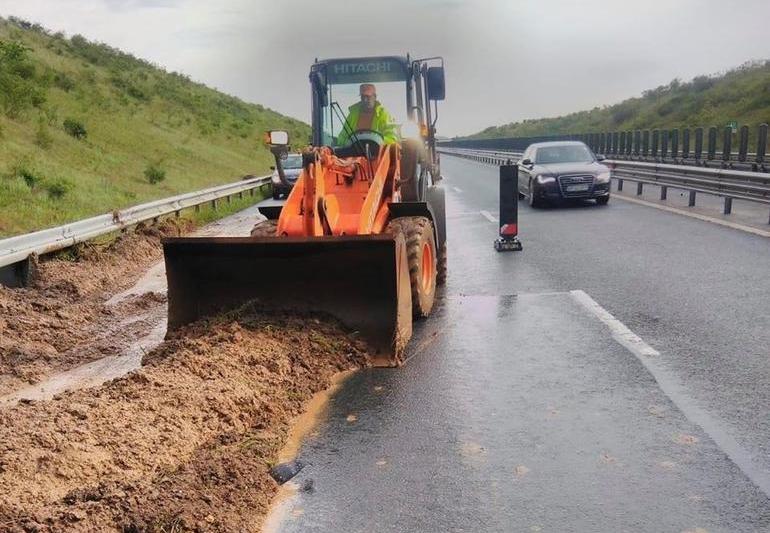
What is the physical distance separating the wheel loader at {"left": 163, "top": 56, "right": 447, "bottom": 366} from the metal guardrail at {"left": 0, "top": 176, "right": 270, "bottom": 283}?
3.17 meters

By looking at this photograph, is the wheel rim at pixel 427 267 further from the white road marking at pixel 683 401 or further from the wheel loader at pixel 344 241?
the white road marking at pixel 683 401

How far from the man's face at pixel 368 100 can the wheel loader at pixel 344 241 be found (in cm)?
16

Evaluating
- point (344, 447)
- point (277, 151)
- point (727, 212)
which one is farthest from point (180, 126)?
point (344, 447)

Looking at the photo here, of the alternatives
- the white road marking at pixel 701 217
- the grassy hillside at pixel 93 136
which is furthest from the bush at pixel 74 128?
the white road marking at pixel 701 217

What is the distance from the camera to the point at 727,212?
15.2m

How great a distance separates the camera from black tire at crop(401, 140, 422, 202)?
801 centimetres

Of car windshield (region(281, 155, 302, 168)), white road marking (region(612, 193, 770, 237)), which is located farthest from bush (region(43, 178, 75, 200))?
white road marking (region(612, 193, 770, 237))

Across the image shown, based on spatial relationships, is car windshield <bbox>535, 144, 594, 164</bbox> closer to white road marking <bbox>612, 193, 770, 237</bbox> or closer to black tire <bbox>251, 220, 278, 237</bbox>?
white road marking <bbox>612, 193, 770, 237</bbox>

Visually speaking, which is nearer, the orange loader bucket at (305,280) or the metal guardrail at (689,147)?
the orange loader bucket at (305,280)

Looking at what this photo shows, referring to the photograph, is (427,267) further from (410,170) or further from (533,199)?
(533,199)

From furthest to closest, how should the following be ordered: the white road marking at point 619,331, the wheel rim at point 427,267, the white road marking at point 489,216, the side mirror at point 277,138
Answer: the white road marking at point 489,216 < the wheel rim at point 427,267 < the side mirror at point 277,138 < the white road marking at point 619,331

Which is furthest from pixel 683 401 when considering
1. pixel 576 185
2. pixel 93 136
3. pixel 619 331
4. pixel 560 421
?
pixel 93 136

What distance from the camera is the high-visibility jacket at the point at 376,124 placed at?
8.76 meters

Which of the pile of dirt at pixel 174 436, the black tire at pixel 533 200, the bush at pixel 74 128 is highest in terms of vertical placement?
the bush at pixel 74 128
